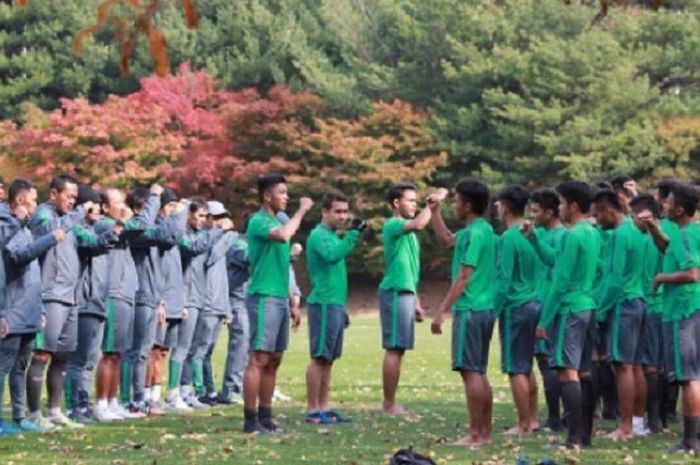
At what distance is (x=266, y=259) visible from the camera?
14.2m

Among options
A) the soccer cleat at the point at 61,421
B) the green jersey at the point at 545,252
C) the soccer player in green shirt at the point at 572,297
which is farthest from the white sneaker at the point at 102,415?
the soccer player in green shirt at the point at 572,297

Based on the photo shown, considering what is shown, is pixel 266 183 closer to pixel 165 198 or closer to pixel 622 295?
pixel 165 198

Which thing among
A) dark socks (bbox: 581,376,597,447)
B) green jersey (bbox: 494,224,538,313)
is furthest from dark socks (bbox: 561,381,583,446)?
green jersey (bbox: 494,224,538,313)

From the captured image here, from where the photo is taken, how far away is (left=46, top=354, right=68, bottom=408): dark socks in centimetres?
1447

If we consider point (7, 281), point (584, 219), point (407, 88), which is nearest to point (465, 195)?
point (584, 219)

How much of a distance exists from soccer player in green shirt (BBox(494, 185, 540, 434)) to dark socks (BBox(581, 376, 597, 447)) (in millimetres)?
835

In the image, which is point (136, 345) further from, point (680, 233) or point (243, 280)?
point (680, 233)

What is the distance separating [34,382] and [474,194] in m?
4.18

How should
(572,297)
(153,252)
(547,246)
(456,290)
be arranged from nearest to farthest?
Answer: (456,290) → (572,297) → (547,246) → (153,252)

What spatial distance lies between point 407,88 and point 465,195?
44406 millimetres

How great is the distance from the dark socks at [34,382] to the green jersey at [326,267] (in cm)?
271

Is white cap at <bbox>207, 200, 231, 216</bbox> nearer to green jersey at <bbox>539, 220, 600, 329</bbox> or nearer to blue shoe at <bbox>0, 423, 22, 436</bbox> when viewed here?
blue shoe at <bbox>0, 423, 22, 436</bbox>

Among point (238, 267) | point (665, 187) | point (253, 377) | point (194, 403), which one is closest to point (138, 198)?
point (194, 403)

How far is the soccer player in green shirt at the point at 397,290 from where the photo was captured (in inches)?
630
